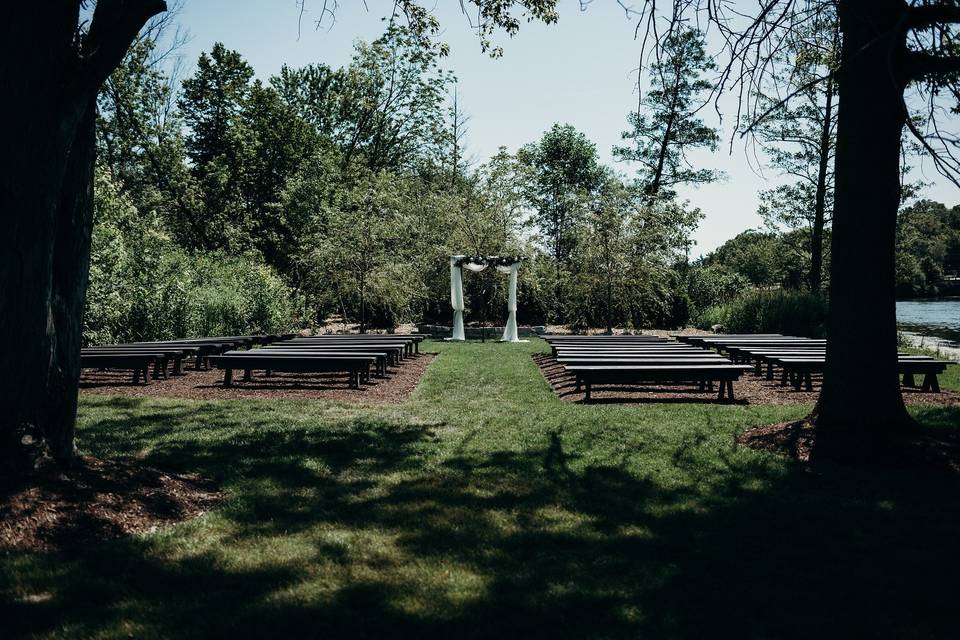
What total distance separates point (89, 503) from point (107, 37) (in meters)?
3.24

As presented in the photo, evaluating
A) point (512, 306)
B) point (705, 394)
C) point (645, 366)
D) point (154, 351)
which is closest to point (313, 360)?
point (154, 351)

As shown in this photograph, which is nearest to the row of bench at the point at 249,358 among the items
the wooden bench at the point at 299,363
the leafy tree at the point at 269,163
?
the wooden bench at the point at 299,363

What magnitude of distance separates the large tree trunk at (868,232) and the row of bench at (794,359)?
116cm

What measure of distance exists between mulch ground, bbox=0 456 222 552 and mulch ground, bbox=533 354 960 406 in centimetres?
629

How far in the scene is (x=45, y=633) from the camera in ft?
10.2

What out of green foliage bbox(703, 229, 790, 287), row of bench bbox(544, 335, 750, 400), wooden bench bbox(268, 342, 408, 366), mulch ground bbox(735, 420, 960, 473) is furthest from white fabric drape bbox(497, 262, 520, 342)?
green foliage bbox(703, 229, 790, 287)

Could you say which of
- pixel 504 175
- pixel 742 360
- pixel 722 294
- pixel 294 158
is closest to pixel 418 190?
pixel 294 158

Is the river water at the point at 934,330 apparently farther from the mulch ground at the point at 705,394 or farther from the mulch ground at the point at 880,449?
the mulch ground at the point at 880,449

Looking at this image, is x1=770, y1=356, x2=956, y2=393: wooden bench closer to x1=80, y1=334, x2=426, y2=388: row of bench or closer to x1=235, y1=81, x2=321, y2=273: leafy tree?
x1=80, y1=334, x2=426, y2=388: row of bench

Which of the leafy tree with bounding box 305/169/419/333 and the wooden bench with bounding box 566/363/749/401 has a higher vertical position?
the leafy tree with bounding box 305/169/419/333

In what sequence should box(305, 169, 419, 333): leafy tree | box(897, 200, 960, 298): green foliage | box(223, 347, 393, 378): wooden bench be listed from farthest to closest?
box(897, 200, 960, 298): green foliage, box(305, 169, 419, 333): leafy tree, box(223, 347, 393, 378): wooden bench

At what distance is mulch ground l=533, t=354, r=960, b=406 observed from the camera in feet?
33.6

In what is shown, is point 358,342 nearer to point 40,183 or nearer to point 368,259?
point 368,259

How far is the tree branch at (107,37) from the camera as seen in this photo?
4660 millimetres
